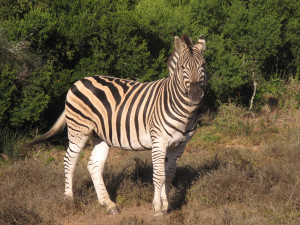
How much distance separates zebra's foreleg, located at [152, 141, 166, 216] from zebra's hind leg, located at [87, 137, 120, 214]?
79 cm

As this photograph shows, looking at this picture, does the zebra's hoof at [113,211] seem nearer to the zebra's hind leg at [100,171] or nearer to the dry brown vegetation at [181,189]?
the zebra's hind leg at [100,171]

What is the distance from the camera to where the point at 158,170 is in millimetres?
6062

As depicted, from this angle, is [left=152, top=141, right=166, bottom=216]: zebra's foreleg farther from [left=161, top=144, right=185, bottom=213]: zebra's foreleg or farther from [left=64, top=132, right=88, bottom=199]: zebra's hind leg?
[left=64, top=132, right=88, bottom=199]: zebra's hind leg

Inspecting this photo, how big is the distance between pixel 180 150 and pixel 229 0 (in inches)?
309

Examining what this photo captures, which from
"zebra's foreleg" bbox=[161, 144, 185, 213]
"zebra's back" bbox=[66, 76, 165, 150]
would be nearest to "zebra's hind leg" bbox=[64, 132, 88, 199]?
"zebra's back" bbox=[66, 76, 165, 150]

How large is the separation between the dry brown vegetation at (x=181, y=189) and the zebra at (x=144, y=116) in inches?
13.0

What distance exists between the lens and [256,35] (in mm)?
11969

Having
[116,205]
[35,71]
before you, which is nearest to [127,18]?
[35,71]

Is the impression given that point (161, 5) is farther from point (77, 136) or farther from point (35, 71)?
point (77, 136)

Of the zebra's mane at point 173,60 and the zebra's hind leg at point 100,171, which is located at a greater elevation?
the zebra's mane at point 173,60

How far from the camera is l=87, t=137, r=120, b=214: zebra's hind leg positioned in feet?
22.0

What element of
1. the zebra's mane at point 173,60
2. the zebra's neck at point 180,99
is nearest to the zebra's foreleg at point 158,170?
the zebra's neck at point 180,99

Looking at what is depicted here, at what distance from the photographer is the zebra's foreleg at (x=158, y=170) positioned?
5.95m

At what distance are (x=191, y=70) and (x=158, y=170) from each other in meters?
1.46
